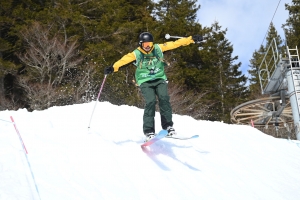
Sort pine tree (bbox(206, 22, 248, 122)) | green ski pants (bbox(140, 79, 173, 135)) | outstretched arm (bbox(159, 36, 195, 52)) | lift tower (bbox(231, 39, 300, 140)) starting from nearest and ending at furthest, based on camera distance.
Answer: green ski pants (bbox(140, 79, 173, 135))
outstretched arm (bbox(159, 36, 195, 52))
lift tower (bbox(231, 39, 300, 140))
pine tree (bbox(206, 22, 248, 122))

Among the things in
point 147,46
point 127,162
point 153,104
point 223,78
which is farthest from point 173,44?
point 223,78

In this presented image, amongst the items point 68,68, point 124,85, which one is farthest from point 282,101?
point 68,68

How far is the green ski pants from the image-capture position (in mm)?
6179

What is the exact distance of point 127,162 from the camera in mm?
5320

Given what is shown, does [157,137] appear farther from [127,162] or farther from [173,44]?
[173,44]

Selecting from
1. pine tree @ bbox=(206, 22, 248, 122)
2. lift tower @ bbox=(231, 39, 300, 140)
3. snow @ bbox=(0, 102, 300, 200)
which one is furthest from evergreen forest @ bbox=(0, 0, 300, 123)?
snow @ bbox=(0, 102, 300, 200)

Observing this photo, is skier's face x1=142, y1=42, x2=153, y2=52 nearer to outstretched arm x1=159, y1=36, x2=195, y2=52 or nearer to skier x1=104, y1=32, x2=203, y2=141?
skier x1=104, y1=32, x2=203, y2=141

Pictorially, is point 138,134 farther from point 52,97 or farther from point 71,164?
point 52,97

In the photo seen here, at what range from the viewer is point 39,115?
23.4 feet

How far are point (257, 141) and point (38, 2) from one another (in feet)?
69.0

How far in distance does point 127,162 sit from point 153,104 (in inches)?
48.2

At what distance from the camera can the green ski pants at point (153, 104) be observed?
6179mm

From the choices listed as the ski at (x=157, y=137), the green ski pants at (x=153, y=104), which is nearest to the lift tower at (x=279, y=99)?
Answer: the green ski pants at (x=153, y=104)

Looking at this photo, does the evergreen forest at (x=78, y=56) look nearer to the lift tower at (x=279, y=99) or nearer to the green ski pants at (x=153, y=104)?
the lift tower at (x=279, y=99)
